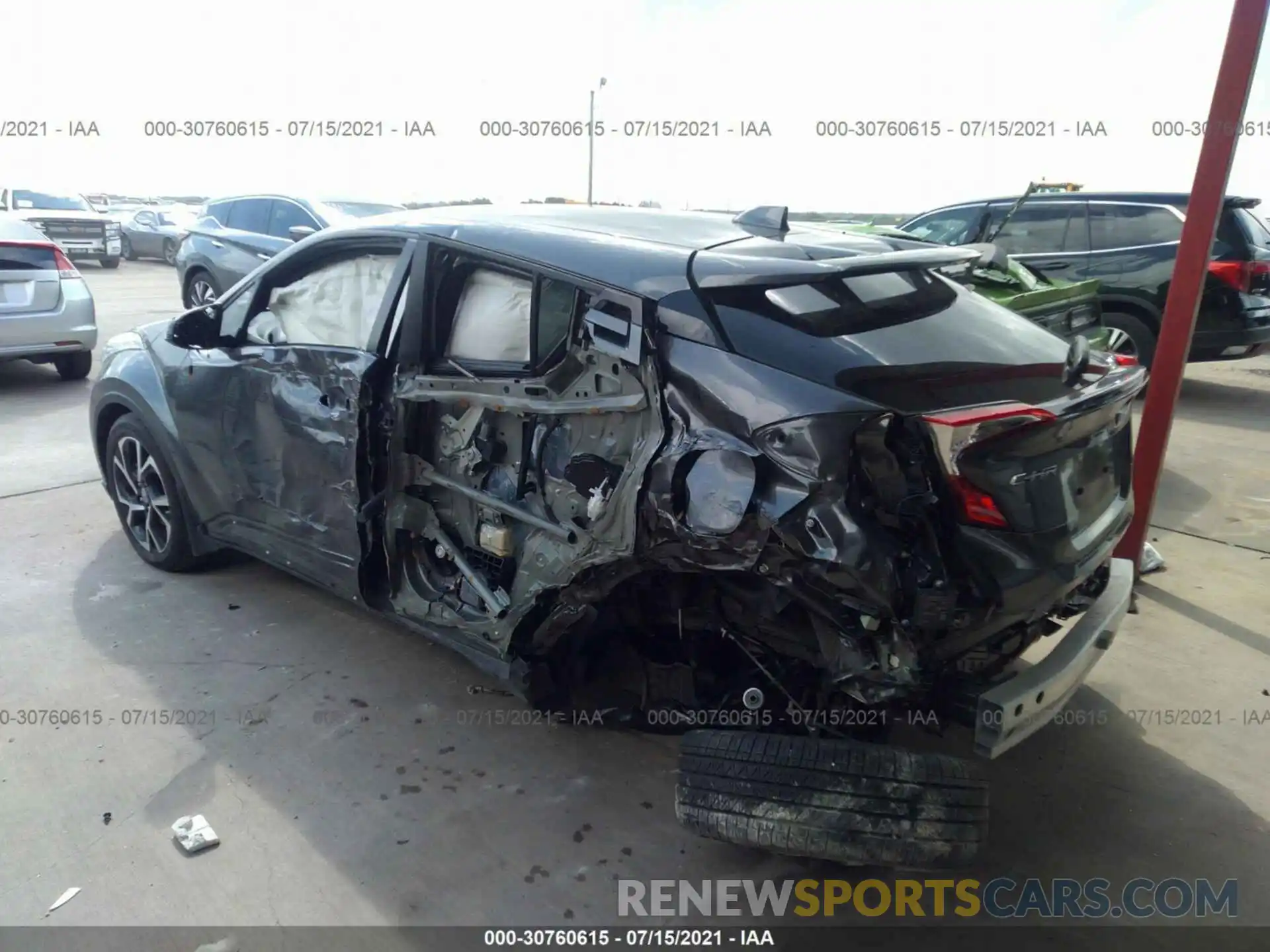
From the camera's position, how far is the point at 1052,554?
7.63ft

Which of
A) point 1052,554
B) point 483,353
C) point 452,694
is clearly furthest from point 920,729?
point 483,353

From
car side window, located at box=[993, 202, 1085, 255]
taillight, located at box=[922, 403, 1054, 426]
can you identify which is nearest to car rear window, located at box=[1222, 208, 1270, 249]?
car side window, located at box=[993, 202, 1085, 255]

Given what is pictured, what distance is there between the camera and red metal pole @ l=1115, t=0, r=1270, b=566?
379cm

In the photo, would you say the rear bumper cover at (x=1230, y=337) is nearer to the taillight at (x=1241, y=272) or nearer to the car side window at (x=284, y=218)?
the taillight at (x=1241, y=272)

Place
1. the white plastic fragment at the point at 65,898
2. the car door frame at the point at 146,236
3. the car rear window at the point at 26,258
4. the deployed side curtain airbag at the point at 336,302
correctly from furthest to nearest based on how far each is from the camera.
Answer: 1. the car door frame at the point at 146,236
2. the car rear window at the point at 26,258
3. the deployed side curtain airbag at the point at 336,302
4. the white plastic fragment at the point at 65,898

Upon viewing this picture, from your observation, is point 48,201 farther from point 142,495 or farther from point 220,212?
point 142,495

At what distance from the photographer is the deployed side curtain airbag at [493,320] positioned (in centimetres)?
285

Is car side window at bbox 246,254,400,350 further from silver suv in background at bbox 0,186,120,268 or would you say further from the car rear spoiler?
silver suv in background at bbox 0,186,120,268

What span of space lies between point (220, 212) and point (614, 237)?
10244 mm

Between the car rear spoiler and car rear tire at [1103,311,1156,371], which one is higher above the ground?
the car rear spoiler

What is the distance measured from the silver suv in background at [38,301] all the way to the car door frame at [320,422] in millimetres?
5077

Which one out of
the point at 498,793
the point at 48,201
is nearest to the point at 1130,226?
the point at 498,793

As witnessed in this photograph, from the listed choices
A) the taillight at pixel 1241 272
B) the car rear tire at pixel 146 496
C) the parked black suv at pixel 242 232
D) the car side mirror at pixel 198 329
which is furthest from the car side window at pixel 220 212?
the taillight at pixel 1241 272

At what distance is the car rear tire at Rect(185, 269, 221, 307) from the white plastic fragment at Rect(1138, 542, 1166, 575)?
1032cm
